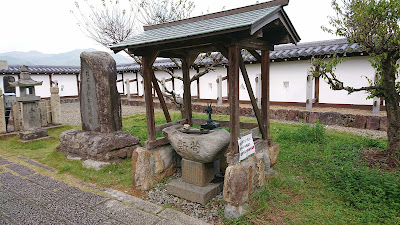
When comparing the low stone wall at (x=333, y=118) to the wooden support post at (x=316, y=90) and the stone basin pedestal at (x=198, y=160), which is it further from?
the stone basin pedestal at (x=198, y=160)

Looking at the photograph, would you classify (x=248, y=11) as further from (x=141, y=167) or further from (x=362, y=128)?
(x=362, y=128)

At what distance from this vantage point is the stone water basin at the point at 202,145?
14.4ft

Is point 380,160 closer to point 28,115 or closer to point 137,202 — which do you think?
point 137,202

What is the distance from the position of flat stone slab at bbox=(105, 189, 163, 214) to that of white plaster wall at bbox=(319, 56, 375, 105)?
1065 cm

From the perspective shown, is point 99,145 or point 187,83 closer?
point 187,83

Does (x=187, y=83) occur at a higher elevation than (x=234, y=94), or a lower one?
higher

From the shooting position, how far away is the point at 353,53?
10.9 meters

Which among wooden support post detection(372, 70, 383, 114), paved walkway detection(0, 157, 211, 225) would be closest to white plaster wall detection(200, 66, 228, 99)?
wooden support post detection(372, 70, 383, 114)

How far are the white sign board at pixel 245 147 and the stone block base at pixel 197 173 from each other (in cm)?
94

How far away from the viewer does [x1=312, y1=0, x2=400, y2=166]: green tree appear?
5.12 m

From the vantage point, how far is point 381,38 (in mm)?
5344

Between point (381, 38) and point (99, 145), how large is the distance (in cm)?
731

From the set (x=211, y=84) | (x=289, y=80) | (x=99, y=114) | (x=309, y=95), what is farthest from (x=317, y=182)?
(x=211, y=84)

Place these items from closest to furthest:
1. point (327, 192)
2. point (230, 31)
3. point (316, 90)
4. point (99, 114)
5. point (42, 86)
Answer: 1. point (230, 31)
2. point (327, 192)
3. point (99, 114)
4. point (316, 90)
5. point (42, 86)
